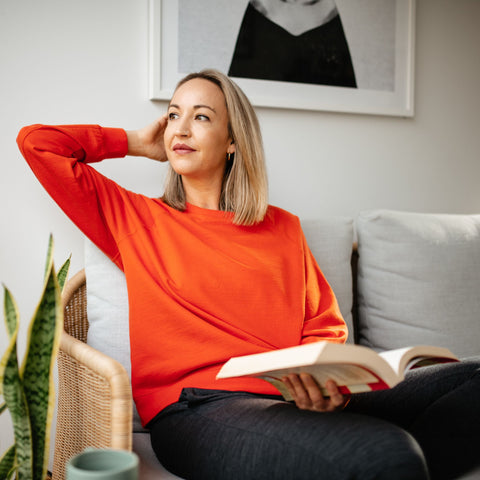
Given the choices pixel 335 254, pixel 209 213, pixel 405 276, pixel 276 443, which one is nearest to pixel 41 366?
pixel 276 443

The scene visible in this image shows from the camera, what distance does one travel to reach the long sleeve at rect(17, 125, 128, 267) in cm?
137

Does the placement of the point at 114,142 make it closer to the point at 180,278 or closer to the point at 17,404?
the point at 180,278

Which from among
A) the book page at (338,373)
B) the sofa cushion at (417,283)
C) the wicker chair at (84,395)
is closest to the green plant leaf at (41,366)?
the wicker chair at (84,395)

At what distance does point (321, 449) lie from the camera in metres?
0.91

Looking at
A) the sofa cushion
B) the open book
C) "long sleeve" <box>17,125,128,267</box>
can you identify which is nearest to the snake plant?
the open book

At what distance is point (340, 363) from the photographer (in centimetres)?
87

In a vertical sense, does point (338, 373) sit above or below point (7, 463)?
above

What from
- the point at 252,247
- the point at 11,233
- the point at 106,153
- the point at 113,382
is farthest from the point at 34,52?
the point at 113,382

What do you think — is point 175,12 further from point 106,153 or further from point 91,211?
point 91,211

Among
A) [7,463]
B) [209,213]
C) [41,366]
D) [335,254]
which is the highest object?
[209,213]

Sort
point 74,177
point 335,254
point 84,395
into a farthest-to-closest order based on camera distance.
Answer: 1. point 335,254
2. point 74,177
3. point 84,395

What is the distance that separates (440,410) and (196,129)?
3.15 ft

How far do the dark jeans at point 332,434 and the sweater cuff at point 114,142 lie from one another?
0.73 m

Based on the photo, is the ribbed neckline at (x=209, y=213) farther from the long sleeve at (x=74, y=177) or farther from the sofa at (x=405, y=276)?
the sofa at (x=405, y=276)
